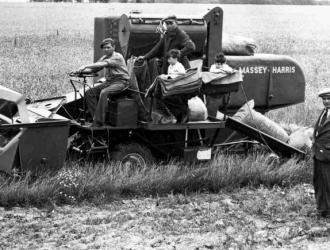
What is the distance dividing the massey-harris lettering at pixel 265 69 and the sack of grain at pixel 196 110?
1.75 meters

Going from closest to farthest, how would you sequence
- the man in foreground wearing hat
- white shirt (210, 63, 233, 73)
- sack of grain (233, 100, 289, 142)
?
the man in foreground wearing hat
white shirt (210, 63, 233, 73)
sack of grain (233, 100, 289, 142)

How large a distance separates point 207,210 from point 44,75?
11.6 meters

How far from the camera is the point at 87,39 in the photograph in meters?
30.9

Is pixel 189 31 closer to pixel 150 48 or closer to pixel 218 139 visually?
pixel 150 48

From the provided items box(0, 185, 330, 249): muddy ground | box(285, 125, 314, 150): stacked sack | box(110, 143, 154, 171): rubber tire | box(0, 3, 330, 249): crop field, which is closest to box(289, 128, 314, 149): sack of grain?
box(285, 125, 314, 150): stacked sack

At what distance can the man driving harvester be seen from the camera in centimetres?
988

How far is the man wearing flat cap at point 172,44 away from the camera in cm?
1055

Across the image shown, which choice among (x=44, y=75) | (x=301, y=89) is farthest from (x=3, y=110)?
(x=44, y=75)

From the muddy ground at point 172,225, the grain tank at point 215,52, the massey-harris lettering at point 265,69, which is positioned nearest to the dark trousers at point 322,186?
the muddy ground at point 172,225

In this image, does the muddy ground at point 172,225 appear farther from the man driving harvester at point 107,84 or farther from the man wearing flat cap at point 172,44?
the man wearing flat cap at point 172,44

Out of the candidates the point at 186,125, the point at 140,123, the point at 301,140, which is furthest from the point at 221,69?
the point at 301,140

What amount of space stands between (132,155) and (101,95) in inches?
39.3

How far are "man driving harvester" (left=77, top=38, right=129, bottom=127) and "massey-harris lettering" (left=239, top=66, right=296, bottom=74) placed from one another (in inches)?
108

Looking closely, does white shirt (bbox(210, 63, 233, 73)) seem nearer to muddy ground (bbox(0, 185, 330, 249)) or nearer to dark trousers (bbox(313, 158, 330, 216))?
muddy ground (bbox(0, 185, 330, 249))
